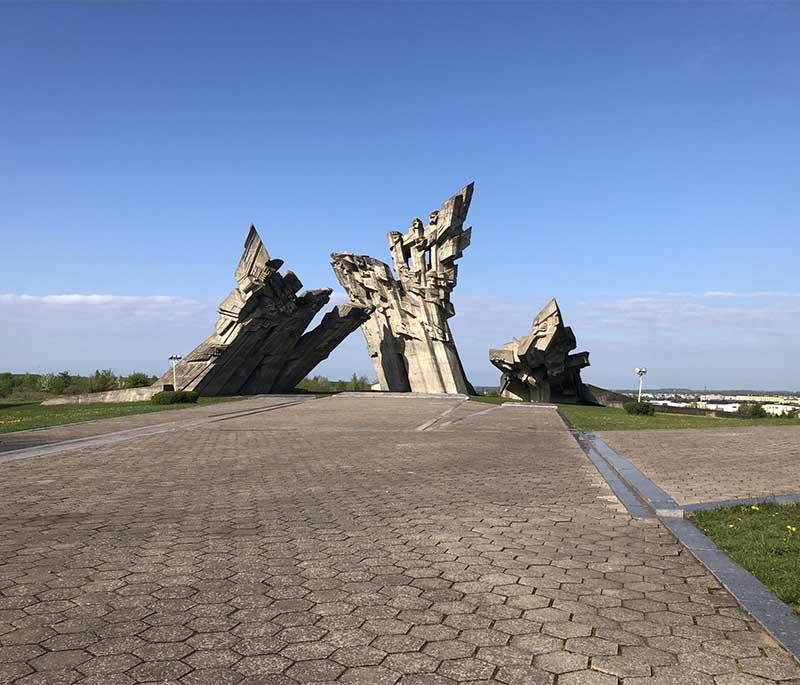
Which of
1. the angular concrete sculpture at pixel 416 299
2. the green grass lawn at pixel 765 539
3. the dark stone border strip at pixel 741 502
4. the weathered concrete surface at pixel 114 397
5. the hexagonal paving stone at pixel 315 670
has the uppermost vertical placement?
the angular concrete sculpture at pixel 416 299

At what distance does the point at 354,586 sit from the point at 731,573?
2.39 m

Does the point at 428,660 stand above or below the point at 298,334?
below

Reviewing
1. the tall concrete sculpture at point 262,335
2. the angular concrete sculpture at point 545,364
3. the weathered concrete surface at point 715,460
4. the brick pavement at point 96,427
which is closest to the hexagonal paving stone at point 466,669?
the weathered concrete surface at point 715,460

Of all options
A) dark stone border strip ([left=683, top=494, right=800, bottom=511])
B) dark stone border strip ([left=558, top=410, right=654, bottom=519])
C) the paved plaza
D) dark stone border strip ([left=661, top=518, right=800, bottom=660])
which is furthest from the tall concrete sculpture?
dark stone border strip ([left=661, top=518, right=800, bottom=660])

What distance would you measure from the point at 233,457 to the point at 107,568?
5919 millimetres

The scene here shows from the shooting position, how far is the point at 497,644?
3.14 m

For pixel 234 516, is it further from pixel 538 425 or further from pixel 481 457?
pixel 538 425

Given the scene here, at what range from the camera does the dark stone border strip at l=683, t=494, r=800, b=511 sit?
6.23 meters

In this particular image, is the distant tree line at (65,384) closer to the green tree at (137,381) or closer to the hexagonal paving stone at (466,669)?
the green tree at (137,381)

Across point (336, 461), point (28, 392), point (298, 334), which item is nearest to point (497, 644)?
point (336, 461)

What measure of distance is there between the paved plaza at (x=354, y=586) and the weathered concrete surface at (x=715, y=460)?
1.16 meters

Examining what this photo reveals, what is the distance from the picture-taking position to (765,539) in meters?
4.94

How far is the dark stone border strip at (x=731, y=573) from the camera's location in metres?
3.25

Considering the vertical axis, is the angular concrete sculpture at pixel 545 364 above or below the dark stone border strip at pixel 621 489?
above
